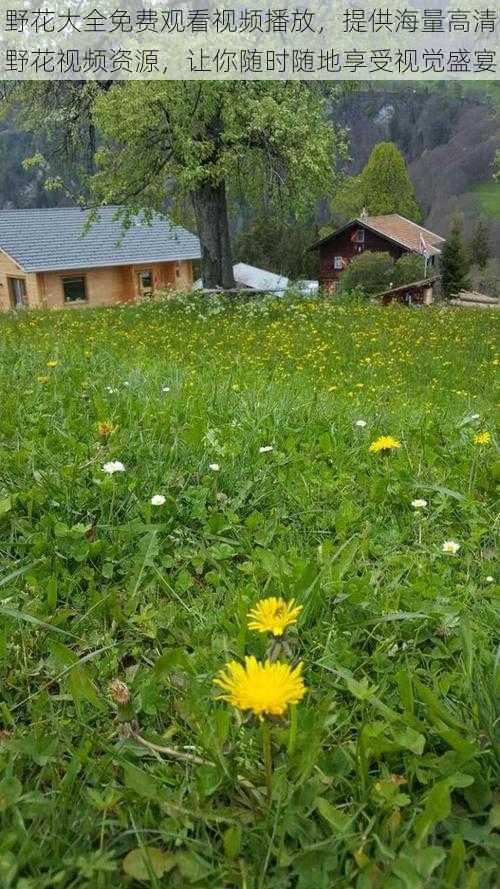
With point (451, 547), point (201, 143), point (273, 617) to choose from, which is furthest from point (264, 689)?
point (201, 143)

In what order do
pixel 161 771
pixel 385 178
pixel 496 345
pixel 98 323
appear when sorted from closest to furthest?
pixel 161 771
pixel 496 345
pixel 98 323
pixel 385 178

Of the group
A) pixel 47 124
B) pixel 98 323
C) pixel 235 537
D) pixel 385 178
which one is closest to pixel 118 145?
pixel 47 124

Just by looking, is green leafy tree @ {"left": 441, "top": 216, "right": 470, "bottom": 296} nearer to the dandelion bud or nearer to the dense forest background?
the dense forest background

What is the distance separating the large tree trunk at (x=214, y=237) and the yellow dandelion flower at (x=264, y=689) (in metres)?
14.8

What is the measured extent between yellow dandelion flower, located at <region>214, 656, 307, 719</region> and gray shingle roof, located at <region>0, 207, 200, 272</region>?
1046 inches

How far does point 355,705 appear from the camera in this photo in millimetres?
1389

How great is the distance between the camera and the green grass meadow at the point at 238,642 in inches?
43.8

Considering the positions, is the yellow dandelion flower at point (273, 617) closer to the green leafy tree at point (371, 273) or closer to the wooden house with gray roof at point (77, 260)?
the green leafy tree at point (371, 273)

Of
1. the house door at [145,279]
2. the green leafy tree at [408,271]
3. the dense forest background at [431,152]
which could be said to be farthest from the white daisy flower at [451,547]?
the dense forest background at [431,152]

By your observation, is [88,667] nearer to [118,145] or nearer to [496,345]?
[496,345]

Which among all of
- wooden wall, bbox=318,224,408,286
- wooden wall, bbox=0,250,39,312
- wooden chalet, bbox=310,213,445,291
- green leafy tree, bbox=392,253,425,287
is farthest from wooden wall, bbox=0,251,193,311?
wooden chalet, bbox=310,213,445,291

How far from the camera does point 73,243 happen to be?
1113 inches

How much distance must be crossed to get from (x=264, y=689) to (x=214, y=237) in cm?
1496

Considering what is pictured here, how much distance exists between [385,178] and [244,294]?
38.7 meters
